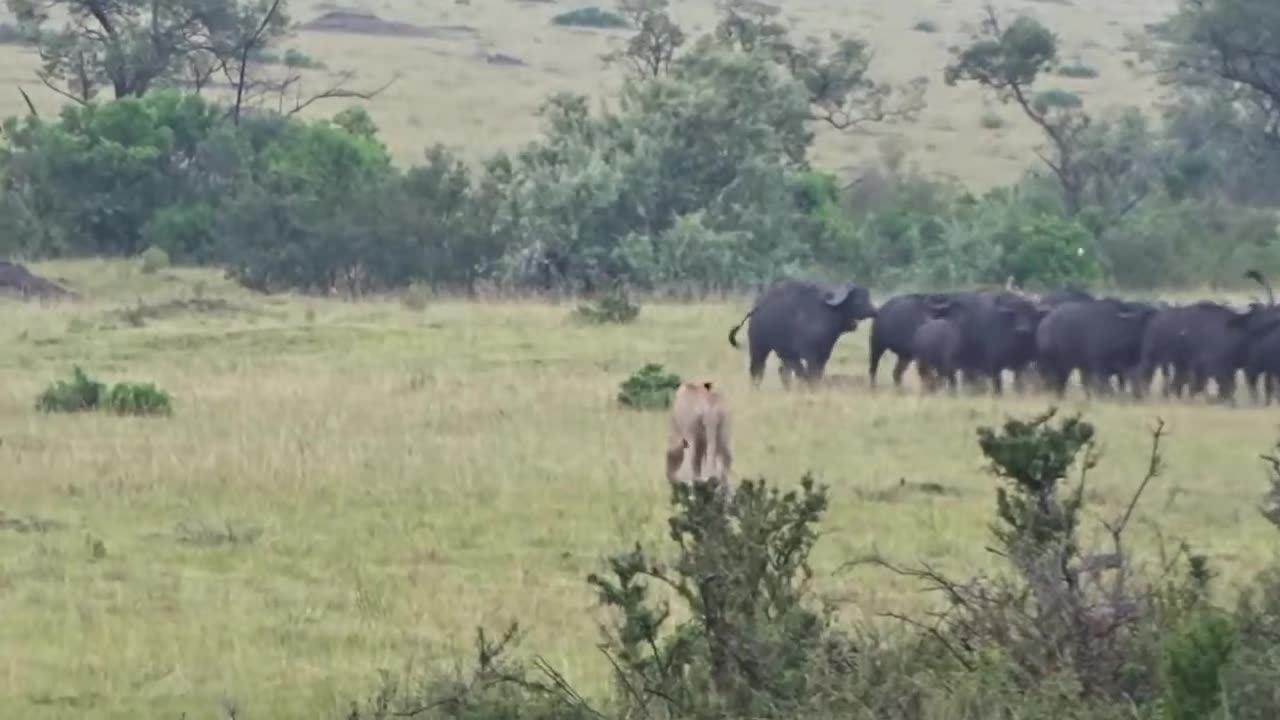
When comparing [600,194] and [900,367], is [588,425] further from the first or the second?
[600,194]

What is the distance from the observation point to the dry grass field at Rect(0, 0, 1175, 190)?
179 feet

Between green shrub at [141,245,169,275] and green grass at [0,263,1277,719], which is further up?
green shrub at [141,245,169,275]

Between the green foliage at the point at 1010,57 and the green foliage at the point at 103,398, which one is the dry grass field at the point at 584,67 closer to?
the green foliage at the point at 1010,57

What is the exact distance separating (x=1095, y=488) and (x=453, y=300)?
16.6 metres

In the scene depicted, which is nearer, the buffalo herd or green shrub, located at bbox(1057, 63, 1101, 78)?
the buffalo herd

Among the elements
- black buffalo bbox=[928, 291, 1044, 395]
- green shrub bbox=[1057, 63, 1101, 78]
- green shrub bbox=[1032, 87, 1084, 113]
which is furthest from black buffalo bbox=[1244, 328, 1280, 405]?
green shrub bbox=[1057, 63, 1101, 78]

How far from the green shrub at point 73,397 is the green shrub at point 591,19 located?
61056 millimetres

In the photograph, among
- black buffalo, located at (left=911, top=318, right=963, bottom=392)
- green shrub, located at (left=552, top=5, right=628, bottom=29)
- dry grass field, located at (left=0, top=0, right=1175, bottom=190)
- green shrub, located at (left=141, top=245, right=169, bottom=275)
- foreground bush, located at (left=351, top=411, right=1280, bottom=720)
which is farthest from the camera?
green shrub, located at (left=552, top=5, right=628, bottom=29)

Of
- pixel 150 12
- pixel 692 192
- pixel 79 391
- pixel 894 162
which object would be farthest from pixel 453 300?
pixel 894 162

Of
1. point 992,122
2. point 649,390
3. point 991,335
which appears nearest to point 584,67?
point 992,122

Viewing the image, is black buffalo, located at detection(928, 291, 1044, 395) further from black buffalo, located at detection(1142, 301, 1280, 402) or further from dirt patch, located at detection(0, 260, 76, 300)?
dirt patch, located at detection(0, 260, 76, 300)

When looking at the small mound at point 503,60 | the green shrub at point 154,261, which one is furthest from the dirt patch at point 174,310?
the small mound at point 503,60

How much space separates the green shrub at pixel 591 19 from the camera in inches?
3093

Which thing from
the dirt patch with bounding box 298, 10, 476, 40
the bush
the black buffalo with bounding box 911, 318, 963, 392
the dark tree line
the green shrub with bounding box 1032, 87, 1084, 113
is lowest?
the black buffalo with bounding box 911, 318, 963, 392
